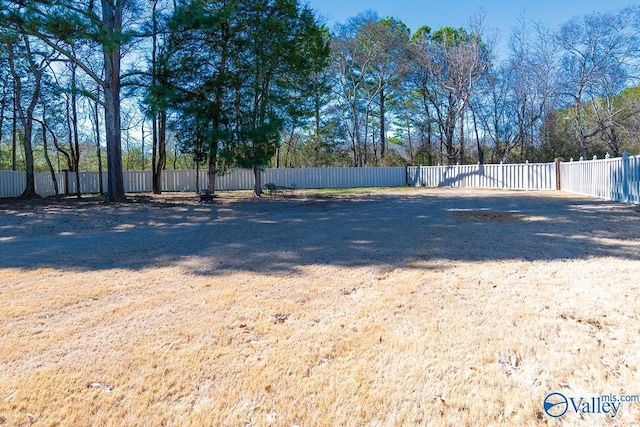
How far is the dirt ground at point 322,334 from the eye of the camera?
5.95 feet

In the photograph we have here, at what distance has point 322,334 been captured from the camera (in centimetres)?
257

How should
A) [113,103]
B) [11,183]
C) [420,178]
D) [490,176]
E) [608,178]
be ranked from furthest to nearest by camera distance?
[420,178] → [490,176] → [11,183] → [113,103] → [608,178]

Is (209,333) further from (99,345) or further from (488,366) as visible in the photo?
(488,366)

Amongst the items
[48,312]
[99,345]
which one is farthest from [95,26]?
[99,345]

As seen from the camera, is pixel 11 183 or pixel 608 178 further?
pixel 11 183

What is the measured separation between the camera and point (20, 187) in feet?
56.7

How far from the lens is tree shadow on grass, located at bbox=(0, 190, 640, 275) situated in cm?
462

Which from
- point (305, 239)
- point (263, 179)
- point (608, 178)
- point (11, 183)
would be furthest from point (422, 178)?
point (11, 183)

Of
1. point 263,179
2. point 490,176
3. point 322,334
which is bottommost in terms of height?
point 322,334

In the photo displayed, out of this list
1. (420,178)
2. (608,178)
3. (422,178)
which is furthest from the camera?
(420,178)

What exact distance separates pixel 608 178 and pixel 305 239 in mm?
10323

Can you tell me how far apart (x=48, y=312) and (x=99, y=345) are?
93 cm

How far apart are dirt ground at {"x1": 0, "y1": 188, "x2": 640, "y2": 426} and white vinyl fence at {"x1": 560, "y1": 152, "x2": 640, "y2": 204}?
5.89m

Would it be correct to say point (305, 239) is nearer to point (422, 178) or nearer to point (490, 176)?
point (490, 176)
